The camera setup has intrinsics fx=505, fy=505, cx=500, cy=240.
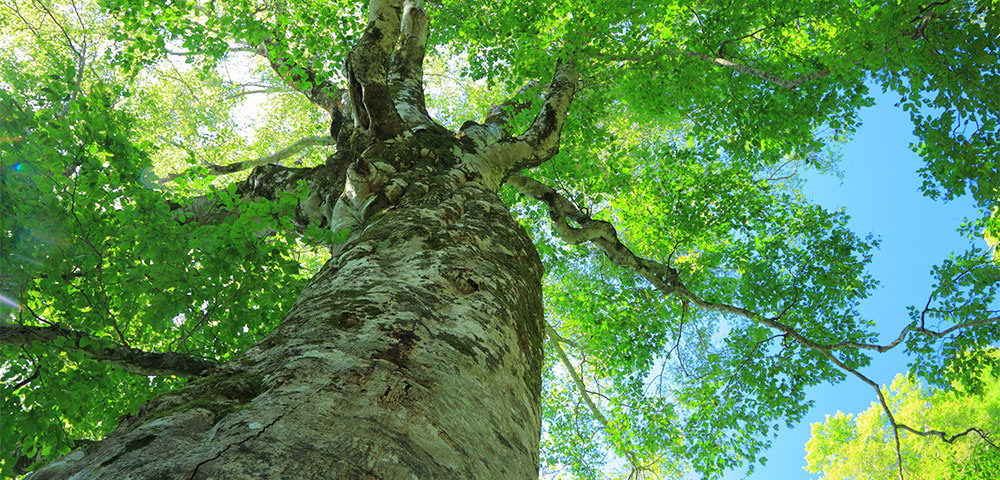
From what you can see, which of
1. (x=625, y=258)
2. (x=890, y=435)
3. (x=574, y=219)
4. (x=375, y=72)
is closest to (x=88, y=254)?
(x=375, y=72)

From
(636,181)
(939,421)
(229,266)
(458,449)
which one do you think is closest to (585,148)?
(636,181)

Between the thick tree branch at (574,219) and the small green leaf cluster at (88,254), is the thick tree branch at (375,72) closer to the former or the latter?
the small green leaf cluster at (88,254)

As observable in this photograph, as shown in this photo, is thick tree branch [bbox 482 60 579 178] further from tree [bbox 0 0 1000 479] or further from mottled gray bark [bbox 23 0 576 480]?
mottled gray bark [bbox 23 0 576 480]

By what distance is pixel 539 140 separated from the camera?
546 cm

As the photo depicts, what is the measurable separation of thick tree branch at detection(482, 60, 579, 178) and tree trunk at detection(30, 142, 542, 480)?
2.47m

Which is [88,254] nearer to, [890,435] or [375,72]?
[375,72]

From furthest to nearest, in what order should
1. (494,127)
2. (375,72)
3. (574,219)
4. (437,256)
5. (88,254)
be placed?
(574,219), (494,127), (375,72), (88,254), (437,256)

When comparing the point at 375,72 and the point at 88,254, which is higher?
the point at 375,72

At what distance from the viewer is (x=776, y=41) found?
844 centimetres

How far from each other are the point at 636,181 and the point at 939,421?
16.2 meters

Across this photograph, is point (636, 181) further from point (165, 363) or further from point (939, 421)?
point (939, 421)

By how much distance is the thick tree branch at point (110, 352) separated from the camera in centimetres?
264

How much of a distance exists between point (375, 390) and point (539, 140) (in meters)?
4.45

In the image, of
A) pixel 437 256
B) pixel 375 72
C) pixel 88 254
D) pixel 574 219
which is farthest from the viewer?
pixel 574 219
